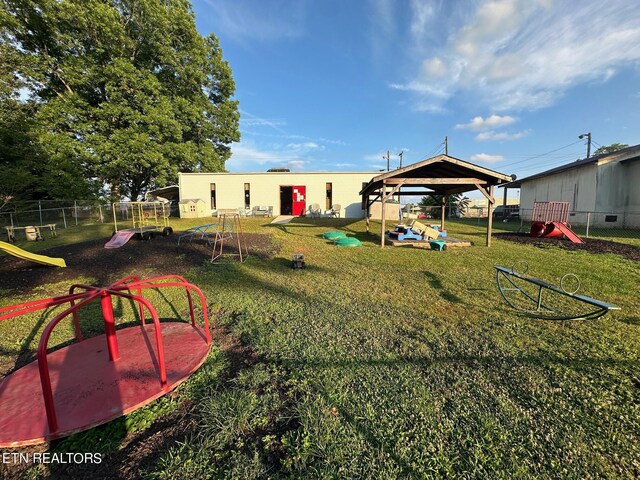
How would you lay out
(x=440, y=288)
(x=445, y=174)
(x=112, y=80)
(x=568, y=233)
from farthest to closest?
(x=112, y=80) → (x=445, y=174) → (x=568, y=233) → (x=440, y=288)

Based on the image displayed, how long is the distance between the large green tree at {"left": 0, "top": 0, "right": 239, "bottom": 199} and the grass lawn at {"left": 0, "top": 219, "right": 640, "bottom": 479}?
22.4 meters

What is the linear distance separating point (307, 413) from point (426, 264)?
20.7 feet

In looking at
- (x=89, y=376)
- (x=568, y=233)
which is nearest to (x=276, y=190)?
(x=568, y=233)

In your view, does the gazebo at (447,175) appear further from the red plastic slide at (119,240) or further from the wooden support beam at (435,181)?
the red plastic slide at (119,240)

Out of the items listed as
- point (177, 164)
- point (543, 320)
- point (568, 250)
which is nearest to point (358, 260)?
point (543, 320)

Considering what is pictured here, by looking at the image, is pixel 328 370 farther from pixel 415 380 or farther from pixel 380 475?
pixel 380 475

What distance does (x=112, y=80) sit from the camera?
68.8 ft

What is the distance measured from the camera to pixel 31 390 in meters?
2.59

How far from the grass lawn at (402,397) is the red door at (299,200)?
19.3m

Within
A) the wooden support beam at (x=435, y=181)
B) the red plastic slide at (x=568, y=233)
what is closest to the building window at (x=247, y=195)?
the wooden support beam at (x=435, y=181)

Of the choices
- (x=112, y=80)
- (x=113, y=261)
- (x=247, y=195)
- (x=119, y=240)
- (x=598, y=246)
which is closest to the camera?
(x=113, y=261)

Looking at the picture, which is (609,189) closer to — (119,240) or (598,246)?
(598,246)

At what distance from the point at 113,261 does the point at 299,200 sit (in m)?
17.0

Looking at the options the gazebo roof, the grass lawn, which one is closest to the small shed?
the gazebo roof
